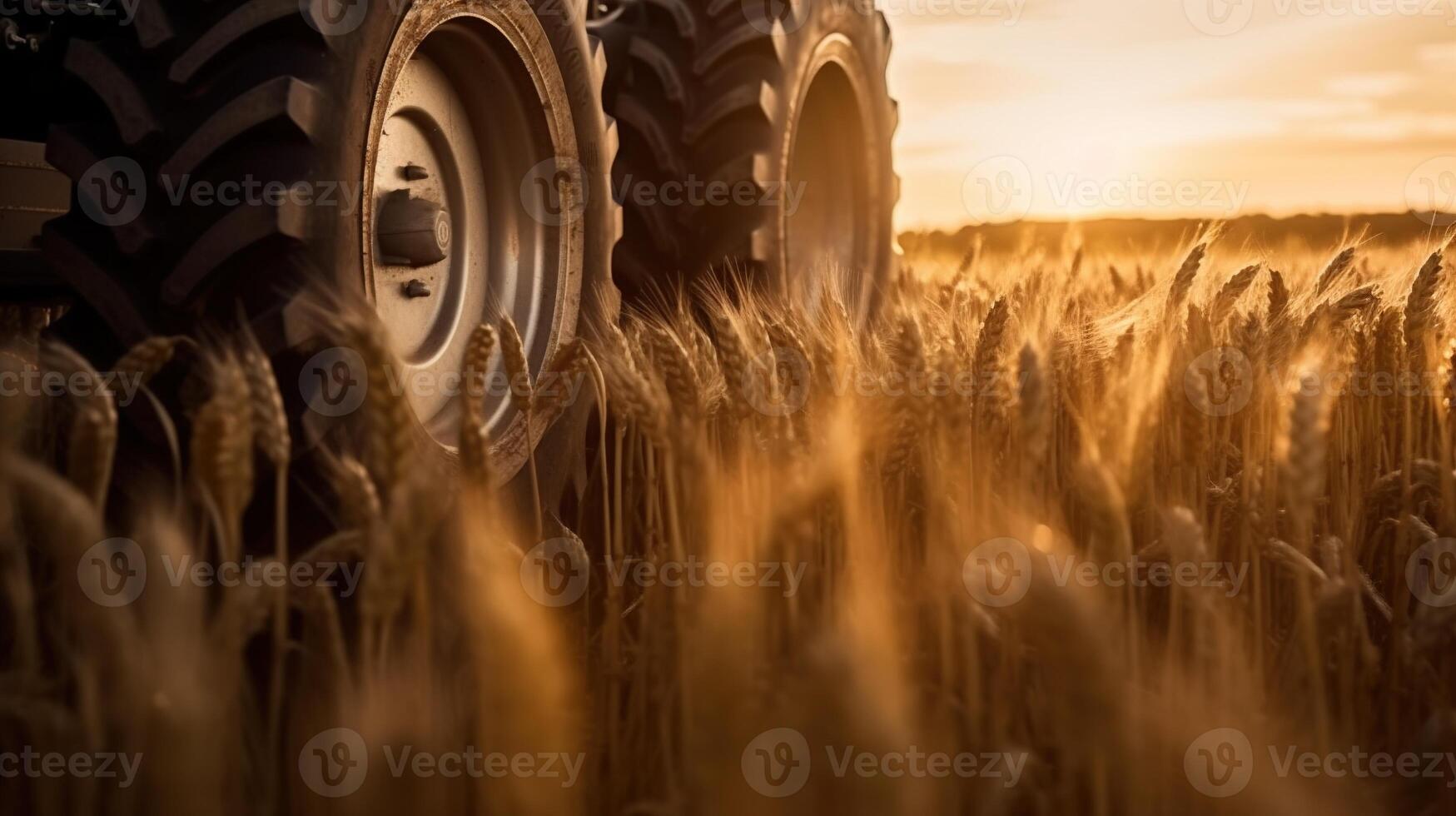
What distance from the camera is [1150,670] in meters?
1.35

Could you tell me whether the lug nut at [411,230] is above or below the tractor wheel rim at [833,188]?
below

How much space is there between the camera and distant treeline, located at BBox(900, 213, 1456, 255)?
121 inches

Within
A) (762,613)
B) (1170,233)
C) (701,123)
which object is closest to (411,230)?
(762,613)

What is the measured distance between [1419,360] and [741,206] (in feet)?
4.90

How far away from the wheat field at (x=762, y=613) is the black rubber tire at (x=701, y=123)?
44.4 inches

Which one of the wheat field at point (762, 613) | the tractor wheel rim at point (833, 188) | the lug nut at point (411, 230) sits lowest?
the wheat field at point (762, 613)

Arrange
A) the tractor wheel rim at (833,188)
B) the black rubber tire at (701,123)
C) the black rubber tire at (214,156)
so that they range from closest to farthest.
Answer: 1. the black rubber tire at (214,156)
2. the black rubber tire at (701,123)
3. the tractor wheel rim at (833,188)

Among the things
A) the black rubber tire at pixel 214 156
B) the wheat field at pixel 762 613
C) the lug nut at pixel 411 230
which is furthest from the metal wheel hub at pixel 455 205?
the wheat field at pixel 762 613

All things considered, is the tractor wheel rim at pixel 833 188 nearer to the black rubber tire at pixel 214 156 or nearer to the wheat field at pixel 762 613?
the wheat field at pixel 762 613

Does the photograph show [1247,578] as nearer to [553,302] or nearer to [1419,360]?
[1419,360]

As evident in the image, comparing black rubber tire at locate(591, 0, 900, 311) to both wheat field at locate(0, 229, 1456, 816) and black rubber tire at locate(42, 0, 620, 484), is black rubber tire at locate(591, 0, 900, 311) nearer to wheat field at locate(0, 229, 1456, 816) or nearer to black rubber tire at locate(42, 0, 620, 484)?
wheat field at locate(0, 229, 1456, 816)

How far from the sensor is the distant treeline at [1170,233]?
10.1ft

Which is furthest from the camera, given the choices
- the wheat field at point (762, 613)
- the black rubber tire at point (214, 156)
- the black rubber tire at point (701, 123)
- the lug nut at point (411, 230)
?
the black rubber tire at point (701, 123)

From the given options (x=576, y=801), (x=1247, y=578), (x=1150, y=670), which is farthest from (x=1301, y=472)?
(x=576, y=801)
